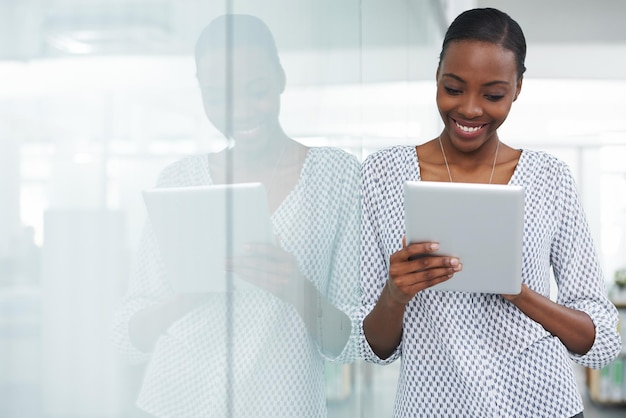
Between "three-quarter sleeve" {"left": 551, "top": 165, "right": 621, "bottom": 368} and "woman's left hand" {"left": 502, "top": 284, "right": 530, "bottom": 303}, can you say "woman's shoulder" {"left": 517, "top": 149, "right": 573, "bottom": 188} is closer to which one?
"three-quarter sleeve" {"left": 551, "top": 165, "right": 621, "bottom": 368}

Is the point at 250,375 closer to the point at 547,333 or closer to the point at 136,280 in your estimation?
the point at 136,280

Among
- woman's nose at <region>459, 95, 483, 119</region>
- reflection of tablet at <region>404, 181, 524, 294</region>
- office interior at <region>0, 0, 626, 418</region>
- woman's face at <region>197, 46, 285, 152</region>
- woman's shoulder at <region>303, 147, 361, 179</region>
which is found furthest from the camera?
woman's shoulder at <region>303, 147, 361, 179</region>

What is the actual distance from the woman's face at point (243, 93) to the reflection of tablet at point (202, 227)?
0.22 feet

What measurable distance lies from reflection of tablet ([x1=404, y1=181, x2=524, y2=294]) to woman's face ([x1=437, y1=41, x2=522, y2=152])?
0.52 feet

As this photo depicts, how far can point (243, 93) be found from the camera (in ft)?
3.46

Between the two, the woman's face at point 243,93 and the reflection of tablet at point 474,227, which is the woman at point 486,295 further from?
the woman's face at point 243,93

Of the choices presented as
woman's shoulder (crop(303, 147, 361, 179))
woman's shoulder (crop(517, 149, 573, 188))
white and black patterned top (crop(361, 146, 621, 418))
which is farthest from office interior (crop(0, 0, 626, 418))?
woman's shoulder (crop(517, 149, 573, 188))

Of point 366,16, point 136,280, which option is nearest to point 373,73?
point 366,16

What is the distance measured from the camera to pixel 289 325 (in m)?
1.32

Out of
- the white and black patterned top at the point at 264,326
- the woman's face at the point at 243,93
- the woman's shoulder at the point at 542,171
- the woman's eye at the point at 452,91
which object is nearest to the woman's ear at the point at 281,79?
the woman's face at the point at 243,93

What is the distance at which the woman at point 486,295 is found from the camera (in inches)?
52.6

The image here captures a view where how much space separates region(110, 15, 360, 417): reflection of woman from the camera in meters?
0.84

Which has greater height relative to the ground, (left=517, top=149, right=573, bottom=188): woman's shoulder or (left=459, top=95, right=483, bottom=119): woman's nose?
(left=459, top=95, right=483, bottom=119): woman's nose

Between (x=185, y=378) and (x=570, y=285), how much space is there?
0.74 m
